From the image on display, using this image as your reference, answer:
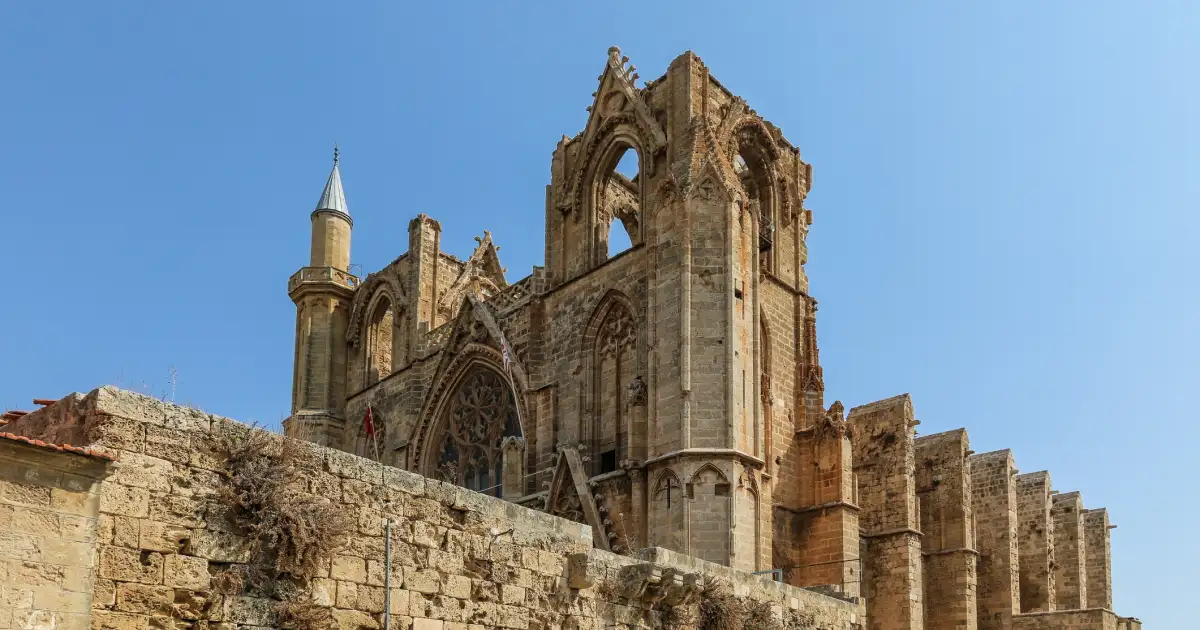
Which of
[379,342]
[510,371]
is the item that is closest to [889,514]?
[510,371]

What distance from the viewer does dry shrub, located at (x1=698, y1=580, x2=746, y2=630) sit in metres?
10.6

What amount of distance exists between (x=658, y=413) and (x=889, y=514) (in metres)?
6.80

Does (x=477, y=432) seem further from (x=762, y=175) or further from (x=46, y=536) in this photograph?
(x=46, y=536)

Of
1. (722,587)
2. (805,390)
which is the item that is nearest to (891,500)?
(805,390)

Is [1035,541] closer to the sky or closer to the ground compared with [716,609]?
closer to the sky

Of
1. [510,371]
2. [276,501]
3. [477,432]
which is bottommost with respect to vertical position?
[276,501]

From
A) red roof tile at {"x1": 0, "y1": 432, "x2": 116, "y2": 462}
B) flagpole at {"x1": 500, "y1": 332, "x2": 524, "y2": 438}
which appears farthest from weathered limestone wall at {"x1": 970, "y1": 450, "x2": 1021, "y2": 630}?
red roof tile at {"x1": 0, "y1": 432, "x2": 116, "y2": 462}

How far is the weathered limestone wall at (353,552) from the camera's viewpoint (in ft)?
21.1

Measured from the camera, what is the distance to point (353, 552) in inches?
297

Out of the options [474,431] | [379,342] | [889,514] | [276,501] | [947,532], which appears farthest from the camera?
[379,342]

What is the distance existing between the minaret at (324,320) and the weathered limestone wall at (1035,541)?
1572cm

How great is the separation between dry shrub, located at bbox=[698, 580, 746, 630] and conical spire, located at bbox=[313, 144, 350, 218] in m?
20.2

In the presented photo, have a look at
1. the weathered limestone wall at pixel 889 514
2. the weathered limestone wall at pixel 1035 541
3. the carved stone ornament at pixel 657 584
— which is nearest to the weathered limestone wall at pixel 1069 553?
the weathered limestone wall at pixel 1035 541

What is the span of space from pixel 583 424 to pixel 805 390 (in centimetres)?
379
